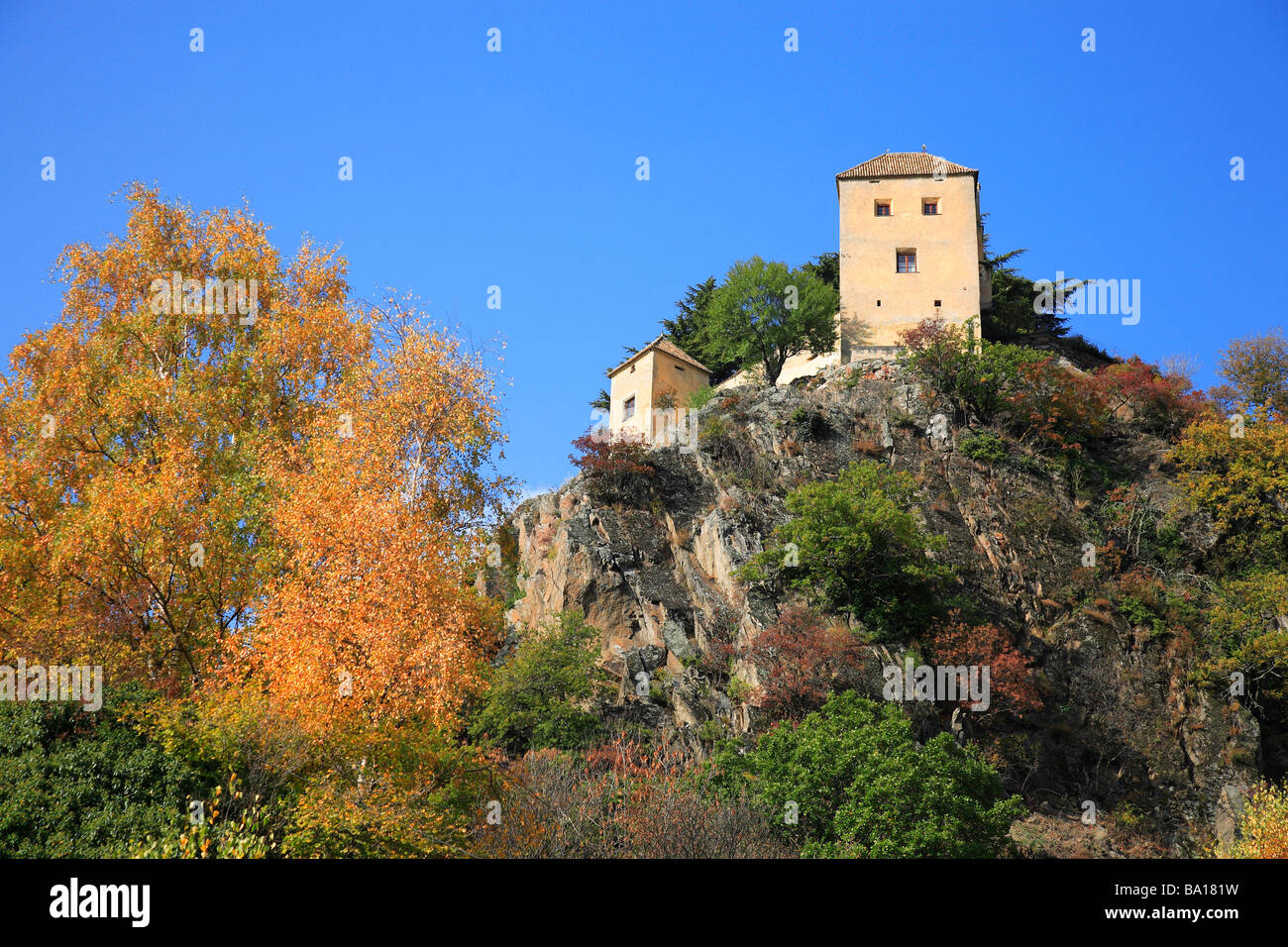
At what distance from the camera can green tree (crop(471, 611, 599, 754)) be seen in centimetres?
2425

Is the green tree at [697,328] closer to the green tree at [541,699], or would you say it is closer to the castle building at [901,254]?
the castle building at [901,254]

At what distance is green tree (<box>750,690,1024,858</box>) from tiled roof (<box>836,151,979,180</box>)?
32701 millimetres

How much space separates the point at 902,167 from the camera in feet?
154

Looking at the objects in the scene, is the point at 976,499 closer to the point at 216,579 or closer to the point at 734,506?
the point at 734,506

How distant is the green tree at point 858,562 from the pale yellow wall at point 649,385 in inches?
648

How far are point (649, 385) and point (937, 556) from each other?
62.2 feet

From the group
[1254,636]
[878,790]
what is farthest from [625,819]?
[1254,636]

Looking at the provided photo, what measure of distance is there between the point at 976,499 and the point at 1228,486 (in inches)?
316

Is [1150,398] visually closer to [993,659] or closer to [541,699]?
[993,659]

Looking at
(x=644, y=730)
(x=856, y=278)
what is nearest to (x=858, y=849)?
(x=644, y=730)

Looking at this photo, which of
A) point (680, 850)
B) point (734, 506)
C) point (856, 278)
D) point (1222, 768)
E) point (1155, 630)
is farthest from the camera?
point (856, 278)

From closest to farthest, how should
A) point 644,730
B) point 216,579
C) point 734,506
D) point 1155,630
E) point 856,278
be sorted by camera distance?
point 216,579, point 644,730, point 1155,630, point 734,506, point 856,278

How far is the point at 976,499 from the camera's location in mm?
33156

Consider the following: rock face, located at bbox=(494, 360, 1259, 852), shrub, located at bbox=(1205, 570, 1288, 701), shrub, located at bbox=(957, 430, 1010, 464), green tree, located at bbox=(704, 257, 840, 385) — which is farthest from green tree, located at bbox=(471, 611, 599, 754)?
green tree, located at bbox=(704, 257, 840, 385)
